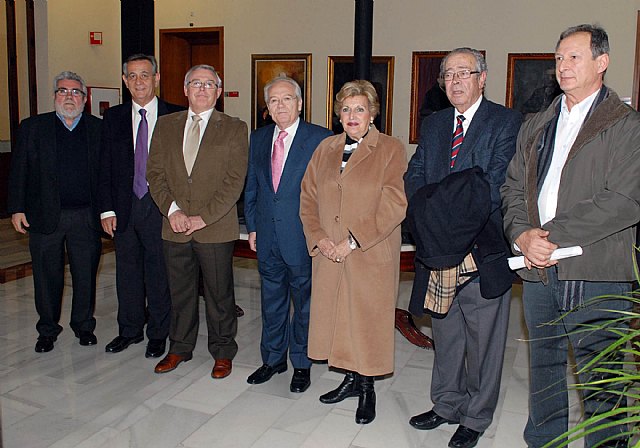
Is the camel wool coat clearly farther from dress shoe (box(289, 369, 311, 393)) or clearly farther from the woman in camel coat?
dress shoe (box(289, 369, 311, 393))

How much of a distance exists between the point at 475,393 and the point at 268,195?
156cm

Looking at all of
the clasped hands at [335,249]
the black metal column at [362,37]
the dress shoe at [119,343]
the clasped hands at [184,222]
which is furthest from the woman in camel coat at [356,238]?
the black metal column at [362,37]

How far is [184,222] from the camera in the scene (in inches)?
149

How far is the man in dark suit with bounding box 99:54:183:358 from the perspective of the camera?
13.8 ft

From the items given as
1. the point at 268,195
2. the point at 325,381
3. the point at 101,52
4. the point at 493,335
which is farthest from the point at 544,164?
the point at 101,52

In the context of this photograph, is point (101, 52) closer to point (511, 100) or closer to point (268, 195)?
point (511, 100)

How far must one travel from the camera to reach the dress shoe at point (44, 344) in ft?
14.5

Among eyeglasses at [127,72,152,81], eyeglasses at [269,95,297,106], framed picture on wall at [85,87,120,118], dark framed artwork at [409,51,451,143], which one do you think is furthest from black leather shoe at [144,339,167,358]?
framed picture on wall at [85,87,120,118]

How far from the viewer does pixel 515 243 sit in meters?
2.76

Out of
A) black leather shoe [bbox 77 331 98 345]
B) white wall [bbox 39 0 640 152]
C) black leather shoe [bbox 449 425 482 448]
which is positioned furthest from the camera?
white wall [bbox 39 0 640 152]

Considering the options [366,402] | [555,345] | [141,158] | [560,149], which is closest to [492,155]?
[560,149]

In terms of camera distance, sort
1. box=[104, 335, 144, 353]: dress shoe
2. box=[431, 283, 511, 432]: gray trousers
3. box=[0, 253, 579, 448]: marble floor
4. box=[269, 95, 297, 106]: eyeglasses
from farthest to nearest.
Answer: box=[104, 335, 144, 353]: dress shoe
box=[269, 95, 297, 106]: eyeglasses
box=[0, 253, 579, 448]: marble floor
box=[431, 283, 511, 432]: gray trousers

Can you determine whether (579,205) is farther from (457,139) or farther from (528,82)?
(528,82)

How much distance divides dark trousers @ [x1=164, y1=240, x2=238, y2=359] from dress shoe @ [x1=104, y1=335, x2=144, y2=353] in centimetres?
52
